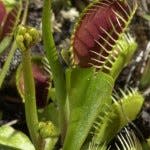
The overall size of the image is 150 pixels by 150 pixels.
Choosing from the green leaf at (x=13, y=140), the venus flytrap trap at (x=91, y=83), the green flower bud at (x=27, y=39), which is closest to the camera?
the green flower bud at (x=27, y=39)

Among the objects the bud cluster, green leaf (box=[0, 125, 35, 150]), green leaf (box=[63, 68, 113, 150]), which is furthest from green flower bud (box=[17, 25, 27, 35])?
green leaf (box=[0, 125, 35, 150])

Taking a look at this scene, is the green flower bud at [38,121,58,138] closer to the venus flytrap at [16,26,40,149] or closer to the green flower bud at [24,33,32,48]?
the venus flytrap at [16,26,40,149]

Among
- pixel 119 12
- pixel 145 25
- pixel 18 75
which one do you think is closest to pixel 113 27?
pixel 119 12

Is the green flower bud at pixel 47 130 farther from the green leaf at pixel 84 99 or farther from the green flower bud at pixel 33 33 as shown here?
the green flower bud at pixel 33 33

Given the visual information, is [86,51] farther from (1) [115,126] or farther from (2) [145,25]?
(2) [145,25]

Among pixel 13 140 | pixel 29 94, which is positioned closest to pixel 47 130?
pixel 29 94

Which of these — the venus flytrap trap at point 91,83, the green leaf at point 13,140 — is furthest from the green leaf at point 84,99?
the green leaf at point 13,140
